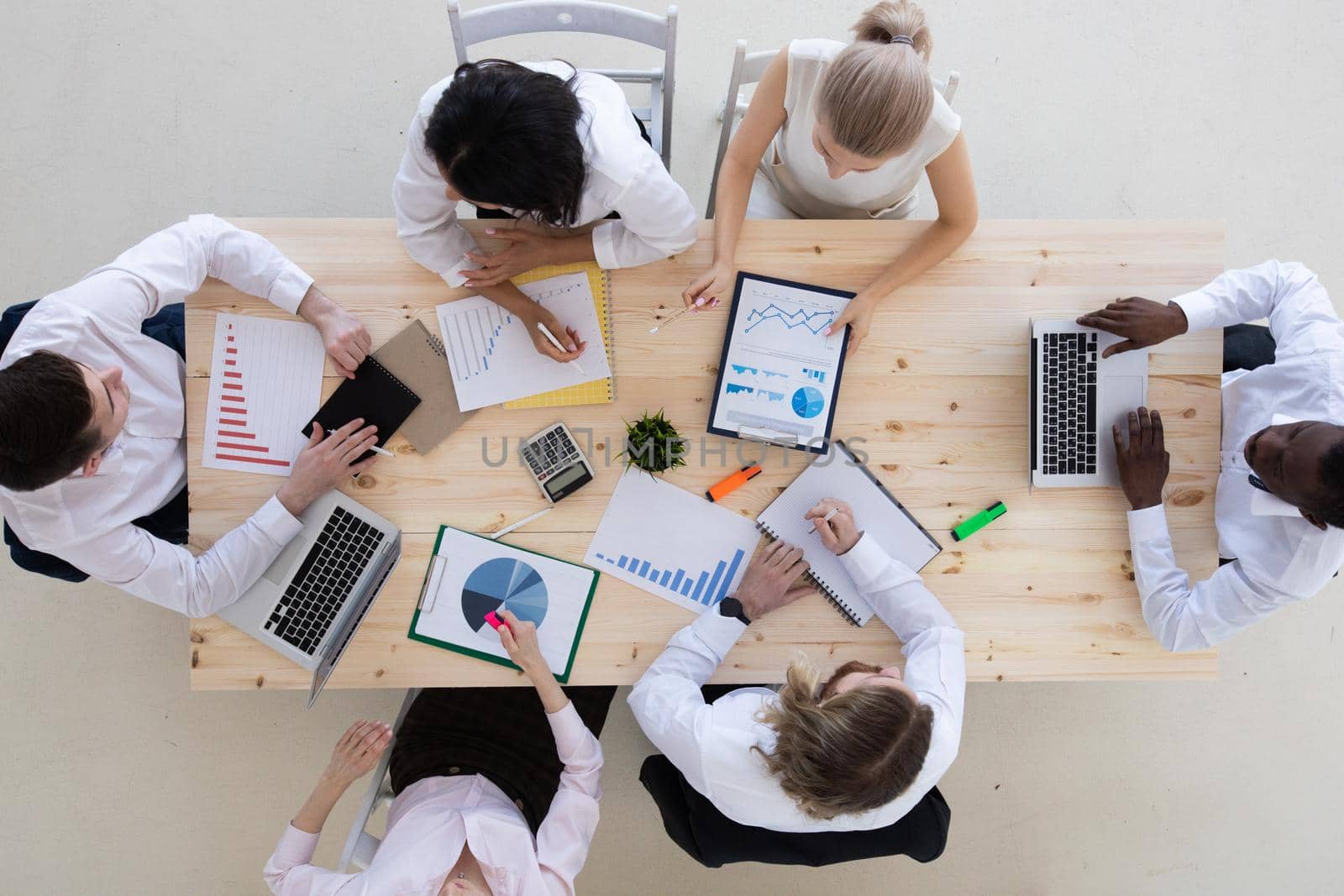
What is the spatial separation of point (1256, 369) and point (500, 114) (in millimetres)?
1490

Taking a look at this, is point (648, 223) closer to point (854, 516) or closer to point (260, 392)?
point (854, 516)

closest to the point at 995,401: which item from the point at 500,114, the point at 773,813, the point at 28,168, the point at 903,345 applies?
the point at 903,345

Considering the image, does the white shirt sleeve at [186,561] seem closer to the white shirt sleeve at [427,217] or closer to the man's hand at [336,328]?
the man's hand at [336,328]

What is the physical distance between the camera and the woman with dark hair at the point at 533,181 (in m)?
1.09

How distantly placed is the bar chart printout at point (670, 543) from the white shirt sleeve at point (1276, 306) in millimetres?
935

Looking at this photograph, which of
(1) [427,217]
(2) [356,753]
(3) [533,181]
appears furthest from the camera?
(2) [356,753]

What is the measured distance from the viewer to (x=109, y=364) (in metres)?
1.37

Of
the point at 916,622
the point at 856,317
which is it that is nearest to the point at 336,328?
the point at 856,317

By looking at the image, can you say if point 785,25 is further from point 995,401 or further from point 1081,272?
point 995,401

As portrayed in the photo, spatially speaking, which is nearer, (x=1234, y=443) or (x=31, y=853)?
(x=1234, y=443)

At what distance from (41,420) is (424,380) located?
57 cm

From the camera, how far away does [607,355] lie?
4.78 ft

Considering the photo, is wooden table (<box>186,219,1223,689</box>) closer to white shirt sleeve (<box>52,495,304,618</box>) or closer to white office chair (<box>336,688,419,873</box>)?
white shirt sleeve (<box>52,495,304,618</box>)

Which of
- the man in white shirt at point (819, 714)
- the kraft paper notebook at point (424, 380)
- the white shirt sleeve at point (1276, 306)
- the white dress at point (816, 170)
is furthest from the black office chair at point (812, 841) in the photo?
the white dress at point (816, 170)
